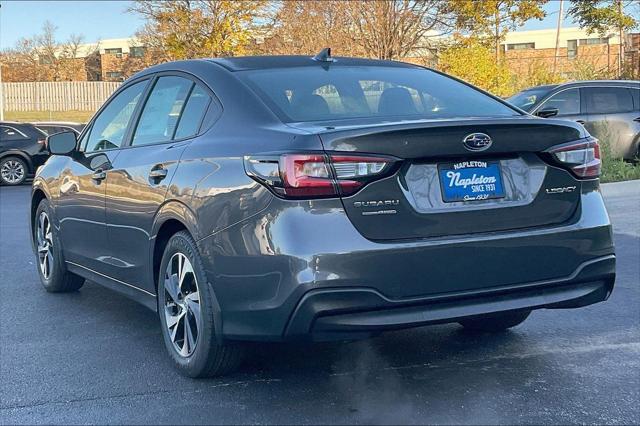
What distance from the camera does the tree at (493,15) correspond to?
28.0m

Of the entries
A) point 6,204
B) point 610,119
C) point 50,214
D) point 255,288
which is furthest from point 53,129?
point 255,288

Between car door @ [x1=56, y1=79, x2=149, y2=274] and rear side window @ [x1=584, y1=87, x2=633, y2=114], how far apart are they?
10343mm

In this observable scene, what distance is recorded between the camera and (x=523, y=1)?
96.5 ft

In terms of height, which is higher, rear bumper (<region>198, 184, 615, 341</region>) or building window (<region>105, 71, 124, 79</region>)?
building window (<region>105, 71, 124, 79</region>)

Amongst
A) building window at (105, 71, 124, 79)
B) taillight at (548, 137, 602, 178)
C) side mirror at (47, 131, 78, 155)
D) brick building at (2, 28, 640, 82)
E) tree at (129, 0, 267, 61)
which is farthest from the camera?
building window at (105, 71, 124, 79)

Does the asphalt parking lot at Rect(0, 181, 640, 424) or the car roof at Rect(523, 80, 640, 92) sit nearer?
the asphalt parking lot at Rect(0, 181, 640, 424)

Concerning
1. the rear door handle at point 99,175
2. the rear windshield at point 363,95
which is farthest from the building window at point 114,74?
the rear windshield at point 363,95

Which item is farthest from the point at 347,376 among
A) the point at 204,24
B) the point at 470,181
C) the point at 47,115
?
the point at 47,115

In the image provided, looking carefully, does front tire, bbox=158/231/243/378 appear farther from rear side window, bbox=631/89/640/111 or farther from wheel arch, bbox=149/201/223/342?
rear side window, bbox=631/89/640/111

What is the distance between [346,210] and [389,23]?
24.7m

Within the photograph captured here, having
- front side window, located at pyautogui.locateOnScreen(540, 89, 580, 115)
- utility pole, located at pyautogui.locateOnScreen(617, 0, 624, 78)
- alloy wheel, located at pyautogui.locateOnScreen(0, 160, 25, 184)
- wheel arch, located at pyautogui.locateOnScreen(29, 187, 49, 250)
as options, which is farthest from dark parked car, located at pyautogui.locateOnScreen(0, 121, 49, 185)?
utility pole, located at pyautogui.locateOnScreen(617, 0, 624, 78)

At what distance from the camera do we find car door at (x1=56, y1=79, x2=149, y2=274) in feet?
17.7

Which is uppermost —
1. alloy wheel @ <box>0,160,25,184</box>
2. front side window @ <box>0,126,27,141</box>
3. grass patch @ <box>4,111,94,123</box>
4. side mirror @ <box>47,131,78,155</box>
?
side mirror @ <box>47,131,78,155</box>

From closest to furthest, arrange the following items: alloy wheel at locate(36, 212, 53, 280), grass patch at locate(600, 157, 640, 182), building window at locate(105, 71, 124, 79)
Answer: alloy wheel at locate(36, 212, 53, 280)
grass patch at locate(600, 157, 640, 182)
building window at locate(105, 71, 124, 79)
